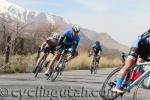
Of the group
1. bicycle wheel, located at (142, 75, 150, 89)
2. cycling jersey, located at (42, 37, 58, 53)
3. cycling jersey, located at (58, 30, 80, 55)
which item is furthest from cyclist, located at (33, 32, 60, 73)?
bicycle wheel, located at (142, 75, 150, 89)

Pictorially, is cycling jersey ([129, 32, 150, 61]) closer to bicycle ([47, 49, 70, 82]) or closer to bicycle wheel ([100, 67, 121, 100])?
bicycle wheel ([100, 67, 121, 100])

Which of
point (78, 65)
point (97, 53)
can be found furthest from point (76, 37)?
point (78, 65)

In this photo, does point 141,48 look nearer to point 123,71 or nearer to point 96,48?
point 123,71

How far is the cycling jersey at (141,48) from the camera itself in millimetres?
9492

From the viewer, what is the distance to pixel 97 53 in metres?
26.5

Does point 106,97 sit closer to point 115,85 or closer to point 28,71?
point 115,85

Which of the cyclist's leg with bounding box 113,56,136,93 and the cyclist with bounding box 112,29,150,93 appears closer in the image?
the cyclist with bounding box 112,29,150,93

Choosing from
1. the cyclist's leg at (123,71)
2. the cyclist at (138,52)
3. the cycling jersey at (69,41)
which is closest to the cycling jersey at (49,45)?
the cycling jersey at (69,41)

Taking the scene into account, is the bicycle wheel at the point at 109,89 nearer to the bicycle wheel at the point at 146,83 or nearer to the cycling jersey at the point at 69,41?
the bicycle wheel at the point at 146,83

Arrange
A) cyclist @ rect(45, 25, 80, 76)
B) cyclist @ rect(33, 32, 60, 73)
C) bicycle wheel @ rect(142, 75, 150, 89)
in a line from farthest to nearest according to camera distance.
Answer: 1. cyclist @ rect(33, 32, 60, 73)
2. cyclist @ rect(45, 25, 80, 76)
3. bicycle wheel @ rect(142, 75, 150, 89)

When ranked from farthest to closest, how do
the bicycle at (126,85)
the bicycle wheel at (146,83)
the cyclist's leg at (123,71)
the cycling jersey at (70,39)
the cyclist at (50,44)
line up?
the cyclist at (50,44) < the cycling jersey at (70,39) < the cyclist's leg at (123,71) < the bicycle wheel at (146,83) < the bicycle at (126,85)

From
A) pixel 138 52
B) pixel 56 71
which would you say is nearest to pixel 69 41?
pixel 56 71

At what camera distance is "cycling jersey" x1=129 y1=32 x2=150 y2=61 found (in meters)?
9.49

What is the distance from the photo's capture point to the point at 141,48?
959 cm
